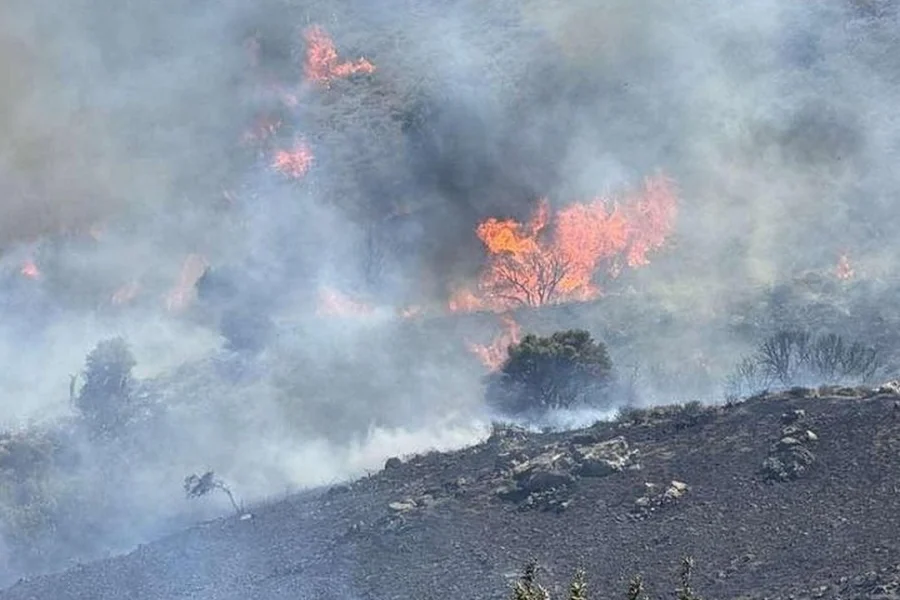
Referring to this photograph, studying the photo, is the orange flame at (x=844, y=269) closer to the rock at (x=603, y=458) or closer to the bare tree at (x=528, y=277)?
the bare tree at (x=528, y=277)

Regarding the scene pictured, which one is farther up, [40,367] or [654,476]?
[40,367]

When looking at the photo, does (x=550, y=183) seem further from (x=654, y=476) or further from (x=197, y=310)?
(x=654, y=476)

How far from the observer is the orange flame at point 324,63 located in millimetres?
135625

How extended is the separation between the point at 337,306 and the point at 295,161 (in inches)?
1072

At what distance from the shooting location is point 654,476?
5150cm

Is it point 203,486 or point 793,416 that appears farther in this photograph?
point 203,486

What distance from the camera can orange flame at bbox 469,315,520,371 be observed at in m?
93.2

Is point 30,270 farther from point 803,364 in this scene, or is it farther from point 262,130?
point 803,364

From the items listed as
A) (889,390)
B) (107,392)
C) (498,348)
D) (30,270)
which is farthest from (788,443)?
(30,270)

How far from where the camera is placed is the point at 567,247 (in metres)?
111

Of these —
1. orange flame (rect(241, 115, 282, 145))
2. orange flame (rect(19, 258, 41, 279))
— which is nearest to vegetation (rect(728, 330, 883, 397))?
orange flame (rect(241, 115, 282, 145))

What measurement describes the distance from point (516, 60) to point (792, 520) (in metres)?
88.8

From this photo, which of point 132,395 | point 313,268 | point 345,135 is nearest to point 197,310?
point 313,268

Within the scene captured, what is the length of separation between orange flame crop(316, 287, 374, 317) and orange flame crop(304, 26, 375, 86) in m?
32.7
